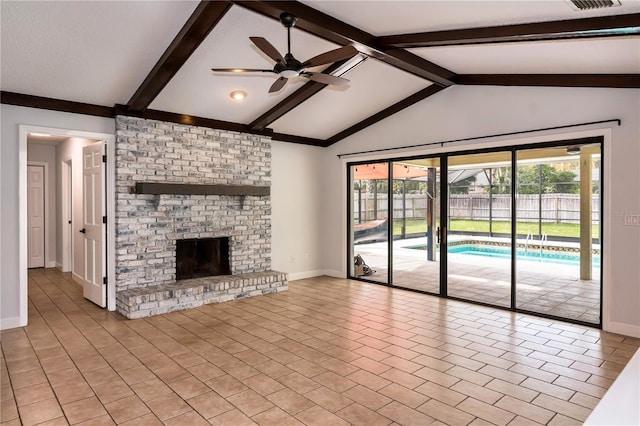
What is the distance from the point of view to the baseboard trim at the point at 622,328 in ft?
13.8

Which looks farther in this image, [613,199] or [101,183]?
[101,183]

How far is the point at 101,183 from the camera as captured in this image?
5.22 meters

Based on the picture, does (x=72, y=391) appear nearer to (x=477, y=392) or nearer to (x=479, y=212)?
(x=477, y=392)

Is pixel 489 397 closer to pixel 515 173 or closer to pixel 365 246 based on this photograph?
pixel 515 173

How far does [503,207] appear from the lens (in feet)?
18.5

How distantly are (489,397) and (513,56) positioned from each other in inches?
137

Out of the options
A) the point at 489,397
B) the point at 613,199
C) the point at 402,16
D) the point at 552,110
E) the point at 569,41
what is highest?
the point at 402,16

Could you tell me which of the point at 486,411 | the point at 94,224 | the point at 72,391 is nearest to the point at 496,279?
the point at 486,411

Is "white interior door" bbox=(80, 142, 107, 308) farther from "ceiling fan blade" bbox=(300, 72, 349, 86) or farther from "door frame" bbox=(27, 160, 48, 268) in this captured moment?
"door frame" bbox=(27, 160, 48, 268)

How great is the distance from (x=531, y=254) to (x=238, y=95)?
478cm

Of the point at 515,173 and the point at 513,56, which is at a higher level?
the point at 513,56

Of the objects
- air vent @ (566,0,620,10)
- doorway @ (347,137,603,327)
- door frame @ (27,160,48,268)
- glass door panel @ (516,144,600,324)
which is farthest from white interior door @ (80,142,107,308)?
glass door panel @ (516,144,600,324)

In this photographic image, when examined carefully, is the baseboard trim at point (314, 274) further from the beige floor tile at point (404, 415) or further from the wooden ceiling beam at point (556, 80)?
the beige floor tile at point (404, 415)

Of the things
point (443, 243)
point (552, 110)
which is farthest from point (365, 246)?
point (552, 110)
